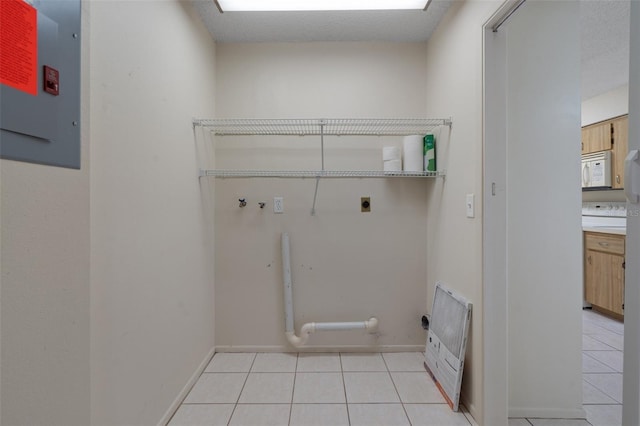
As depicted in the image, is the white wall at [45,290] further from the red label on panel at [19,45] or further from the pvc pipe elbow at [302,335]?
the pvc pipe elbow at [302,335]

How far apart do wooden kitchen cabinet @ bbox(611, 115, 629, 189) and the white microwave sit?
0.04 meters

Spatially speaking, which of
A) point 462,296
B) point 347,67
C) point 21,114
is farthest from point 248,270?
point 347,67

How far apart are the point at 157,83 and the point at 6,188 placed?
37.2 inches

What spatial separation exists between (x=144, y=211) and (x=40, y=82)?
64 cm

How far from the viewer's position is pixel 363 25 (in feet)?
6.44

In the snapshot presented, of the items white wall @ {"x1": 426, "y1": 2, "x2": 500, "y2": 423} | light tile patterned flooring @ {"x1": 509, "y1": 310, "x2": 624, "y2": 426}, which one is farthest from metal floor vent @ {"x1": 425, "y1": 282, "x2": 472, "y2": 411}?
light tile patterned flooring @ {"x1": 509, "y1": 310, "x2": 624, "y2": 426}

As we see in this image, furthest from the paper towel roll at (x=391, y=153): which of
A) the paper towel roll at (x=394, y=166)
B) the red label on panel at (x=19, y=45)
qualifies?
the red label on panel at (x=19, y=45)

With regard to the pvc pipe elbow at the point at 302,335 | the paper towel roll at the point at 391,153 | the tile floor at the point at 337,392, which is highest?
the paper towel roll at the point at 391,153

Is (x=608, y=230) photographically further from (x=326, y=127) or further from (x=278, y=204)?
(x=278, y=204)

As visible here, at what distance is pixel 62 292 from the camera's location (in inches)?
31.8

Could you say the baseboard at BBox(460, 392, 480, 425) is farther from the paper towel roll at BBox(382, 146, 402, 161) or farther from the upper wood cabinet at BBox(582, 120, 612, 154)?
the upper wood cabinet at BBox(582, 120, 612, 154)

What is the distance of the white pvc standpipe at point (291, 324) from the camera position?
206 cm

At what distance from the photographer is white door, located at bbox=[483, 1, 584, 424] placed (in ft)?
4.89

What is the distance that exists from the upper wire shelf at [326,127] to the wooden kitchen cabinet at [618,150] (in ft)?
8.61
